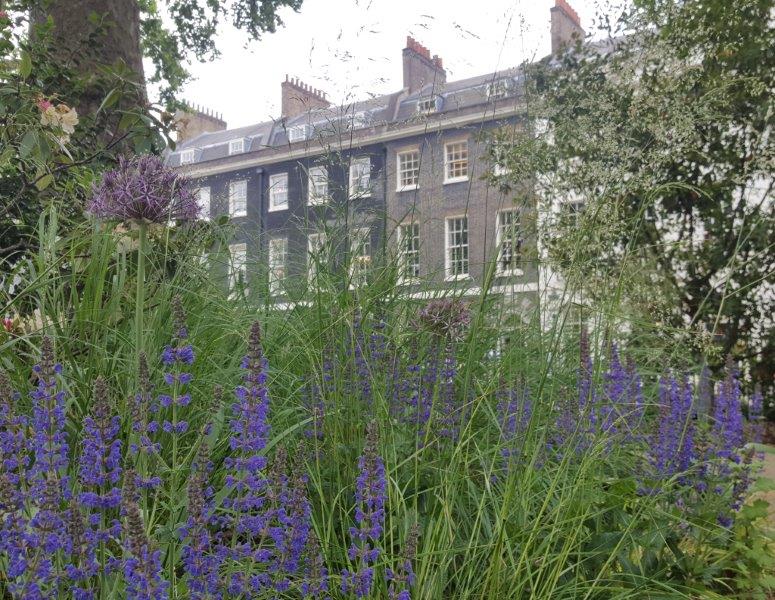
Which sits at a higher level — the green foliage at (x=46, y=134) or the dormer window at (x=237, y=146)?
the dormer window at (x=237, y=146)

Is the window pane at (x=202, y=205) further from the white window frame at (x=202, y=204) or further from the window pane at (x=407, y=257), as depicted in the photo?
the window pane at (x=407, y=257)

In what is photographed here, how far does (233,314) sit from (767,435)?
24.3ft

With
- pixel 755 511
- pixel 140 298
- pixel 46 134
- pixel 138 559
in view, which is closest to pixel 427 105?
pixel 46 134

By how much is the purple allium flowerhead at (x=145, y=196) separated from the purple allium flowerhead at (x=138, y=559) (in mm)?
1000

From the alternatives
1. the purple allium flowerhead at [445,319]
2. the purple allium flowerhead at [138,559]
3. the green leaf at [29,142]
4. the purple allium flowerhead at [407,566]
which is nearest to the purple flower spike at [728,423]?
the purple allium flowerhead at [445,319]

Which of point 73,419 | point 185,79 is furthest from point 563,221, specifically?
point 185,79

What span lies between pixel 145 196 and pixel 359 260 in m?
1.12

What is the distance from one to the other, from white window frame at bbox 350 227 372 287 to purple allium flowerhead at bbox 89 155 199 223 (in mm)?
606

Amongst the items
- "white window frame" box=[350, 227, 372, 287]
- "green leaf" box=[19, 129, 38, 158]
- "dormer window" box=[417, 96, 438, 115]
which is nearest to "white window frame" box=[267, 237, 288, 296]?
"white window frame" box=[350, 227, 372, 287]

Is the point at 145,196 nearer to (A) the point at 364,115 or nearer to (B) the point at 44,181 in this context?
(B) the point at 44,181

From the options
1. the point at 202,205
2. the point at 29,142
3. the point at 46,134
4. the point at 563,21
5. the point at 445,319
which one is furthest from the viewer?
the point at 563,21

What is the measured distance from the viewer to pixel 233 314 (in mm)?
2602

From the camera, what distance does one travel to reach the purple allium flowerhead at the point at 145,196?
2020 mm

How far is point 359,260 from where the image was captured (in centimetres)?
299
